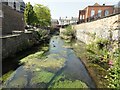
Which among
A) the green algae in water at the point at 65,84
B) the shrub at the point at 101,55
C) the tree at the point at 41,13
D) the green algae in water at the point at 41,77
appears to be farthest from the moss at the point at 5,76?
the tree at the point at 41,13

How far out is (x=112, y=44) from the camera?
1066cm

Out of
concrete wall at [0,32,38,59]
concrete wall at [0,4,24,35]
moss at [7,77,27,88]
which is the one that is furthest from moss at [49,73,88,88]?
concrete wall at [0,4,24,35]

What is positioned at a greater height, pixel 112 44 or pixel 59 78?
pixel 112 44

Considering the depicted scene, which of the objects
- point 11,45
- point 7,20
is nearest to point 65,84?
point 11,45

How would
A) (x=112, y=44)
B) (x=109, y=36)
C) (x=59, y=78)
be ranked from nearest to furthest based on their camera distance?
1. (x=59, y=78)
2. (x=112, y=44)
3. (x=109, y=36)

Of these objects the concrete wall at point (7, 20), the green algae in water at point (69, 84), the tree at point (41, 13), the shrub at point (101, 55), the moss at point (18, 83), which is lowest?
the green algae in water at point (69, 84)

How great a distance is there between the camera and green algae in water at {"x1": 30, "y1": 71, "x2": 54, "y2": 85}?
740 cm

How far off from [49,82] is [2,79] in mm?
2143

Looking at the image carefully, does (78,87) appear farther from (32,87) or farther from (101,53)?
(101,53)

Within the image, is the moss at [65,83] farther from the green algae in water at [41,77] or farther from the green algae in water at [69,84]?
the green algae in water at [41,77]

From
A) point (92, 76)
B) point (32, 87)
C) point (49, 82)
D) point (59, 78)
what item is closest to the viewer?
point (32, 87)

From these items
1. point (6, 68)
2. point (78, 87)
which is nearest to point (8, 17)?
point (6, 68)

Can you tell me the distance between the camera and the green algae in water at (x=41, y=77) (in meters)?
7.40

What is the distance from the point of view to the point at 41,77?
784cm
